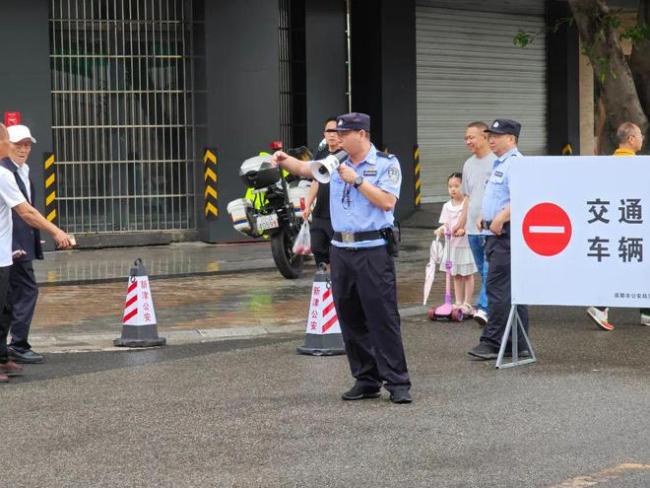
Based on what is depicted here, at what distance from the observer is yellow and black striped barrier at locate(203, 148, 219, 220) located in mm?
21031

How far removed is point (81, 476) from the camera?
23.6 feet

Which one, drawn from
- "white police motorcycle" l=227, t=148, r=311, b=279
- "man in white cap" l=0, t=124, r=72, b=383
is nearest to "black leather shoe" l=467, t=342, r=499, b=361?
"man in white cap" l=0, t=124, r=72, b=383

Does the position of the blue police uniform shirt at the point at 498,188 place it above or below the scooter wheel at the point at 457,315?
Answer: above

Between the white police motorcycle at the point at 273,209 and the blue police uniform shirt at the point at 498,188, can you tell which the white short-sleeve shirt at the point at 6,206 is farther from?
the white police motorcycle at the point at 273,209

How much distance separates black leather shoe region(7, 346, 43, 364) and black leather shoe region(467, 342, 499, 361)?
3.38 meters

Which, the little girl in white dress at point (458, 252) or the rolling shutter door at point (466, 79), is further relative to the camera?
the rolling shutter door at point (466, 79)

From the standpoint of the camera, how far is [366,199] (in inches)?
353

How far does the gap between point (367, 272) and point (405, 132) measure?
16129mm

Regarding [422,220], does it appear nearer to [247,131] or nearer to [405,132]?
[405,132]

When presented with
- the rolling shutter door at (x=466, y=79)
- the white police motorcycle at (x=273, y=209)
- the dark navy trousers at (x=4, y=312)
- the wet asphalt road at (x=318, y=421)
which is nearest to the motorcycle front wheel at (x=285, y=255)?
the white police motorcycle at (x=273, y=209)

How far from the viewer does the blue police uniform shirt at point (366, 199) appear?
8938mm

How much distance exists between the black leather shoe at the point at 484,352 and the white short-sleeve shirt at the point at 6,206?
351 centimetres

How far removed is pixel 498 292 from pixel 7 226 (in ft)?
12.1

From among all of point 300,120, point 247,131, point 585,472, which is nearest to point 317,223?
point 585,472
